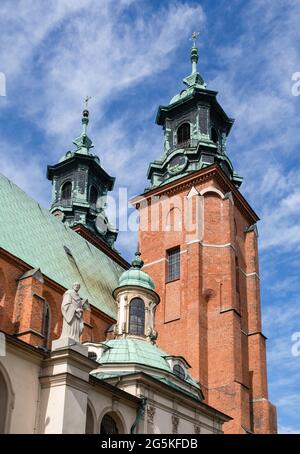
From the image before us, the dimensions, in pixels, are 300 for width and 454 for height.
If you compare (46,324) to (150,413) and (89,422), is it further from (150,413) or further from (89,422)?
(89,422)

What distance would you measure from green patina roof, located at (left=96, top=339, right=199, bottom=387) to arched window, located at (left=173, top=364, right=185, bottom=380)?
57cm

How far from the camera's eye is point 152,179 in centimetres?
3847

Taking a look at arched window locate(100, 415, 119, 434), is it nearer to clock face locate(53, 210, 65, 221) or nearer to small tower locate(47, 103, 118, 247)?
small tower locate(47, 103, 118, 247)

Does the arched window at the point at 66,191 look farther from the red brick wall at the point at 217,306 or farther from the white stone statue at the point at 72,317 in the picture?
the white stone statue at the point at 72,317

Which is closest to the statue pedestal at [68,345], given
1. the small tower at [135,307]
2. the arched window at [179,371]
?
the arched window at [179,371]

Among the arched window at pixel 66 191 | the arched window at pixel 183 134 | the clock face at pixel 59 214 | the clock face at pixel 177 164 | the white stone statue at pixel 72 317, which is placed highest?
the arched window at pixel 66 191

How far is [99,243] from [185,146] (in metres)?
8.75

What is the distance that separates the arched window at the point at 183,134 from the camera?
38438 mm

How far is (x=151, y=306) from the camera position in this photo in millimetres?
27172

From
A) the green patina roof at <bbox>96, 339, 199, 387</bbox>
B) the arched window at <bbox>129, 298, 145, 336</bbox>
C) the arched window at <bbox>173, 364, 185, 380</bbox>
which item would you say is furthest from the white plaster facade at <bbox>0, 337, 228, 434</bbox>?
the arched window at <bbox>129, 298, 145, 336</bbox>

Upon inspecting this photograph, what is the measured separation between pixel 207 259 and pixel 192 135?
810 cm

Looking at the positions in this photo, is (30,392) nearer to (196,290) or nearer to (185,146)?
(196,290)

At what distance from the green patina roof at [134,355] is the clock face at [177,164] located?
14.9 m

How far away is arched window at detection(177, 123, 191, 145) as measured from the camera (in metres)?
38.4
